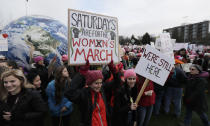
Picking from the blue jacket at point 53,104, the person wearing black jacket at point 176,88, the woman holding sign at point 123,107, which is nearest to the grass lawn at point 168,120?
the person wearing black jacket at point 176,88

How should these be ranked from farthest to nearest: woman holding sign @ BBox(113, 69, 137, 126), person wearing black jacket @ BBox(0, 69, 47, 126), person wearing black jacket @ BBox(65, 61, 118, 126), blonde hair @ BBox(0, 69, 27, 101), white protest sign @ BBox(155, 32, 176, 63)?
white protest sign @ BBox(155, 32, 176, 63) → woman holding sign @ BBox(113, 69, 137, 126) → person wearing black jacket @ BBox(65, 61, 118, 126) → blonde hair @ BBox(0, 69, 27, 101) → person wearing black jacket @ BBox(0, 69, 47, 126)

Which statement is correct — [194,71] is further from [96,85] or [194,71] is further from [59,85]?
[59,85]

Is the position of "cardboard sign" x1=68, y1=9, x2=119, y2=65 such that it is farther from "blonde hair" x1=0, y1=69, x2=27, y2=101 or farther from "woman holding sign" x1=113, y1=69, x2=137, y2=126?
"blonde hair" x1=0, y1=69, x2=27, y2=101

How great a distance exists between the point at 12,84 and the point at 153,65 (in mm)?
2260

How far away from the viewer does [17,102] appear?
1955 mm

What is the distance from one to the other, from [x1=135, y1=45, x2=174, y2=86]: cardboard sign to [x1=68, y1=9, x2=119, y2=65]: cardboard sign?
22.0 inches

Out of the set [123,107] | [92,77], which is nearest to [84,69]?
[92,77]

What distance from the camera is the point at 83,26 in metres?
2.56

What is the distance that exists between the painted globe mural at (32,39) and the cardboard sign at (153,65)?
4.24 metres

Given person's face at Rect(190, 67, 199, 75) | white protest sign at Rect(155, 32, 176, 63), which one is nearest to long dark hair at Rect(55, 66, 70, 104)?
white protest sign at Rect(155, 32, 176, 63)

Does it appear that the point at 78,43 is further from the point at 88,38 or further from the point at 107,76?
the point at 107,76

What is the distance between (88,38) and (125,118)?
1615 mm

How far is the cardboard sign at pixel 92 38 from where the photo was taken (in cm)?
243

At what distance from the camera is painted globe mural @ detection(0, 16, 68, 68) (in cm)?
555
